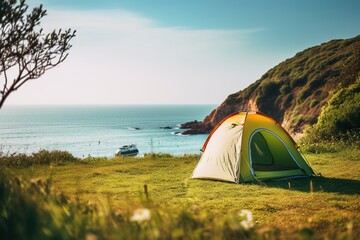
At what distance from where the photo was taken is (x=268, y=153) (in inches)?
523

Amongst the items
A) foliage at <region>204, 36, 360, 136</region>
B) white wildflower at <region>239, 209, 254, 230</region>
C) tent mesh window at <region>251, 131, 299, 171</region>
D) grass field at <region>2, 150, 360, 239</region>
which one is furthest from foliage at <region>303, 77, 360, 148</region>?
foliage at <region>204, 36, 360, 136</region>

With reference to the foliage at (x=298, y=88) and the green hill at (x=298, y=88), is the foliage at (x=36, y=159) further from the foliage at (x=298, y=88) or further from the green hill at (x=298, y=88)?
the foliage at (x=298, y=88)

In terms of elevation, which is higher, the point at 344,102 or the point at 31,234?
the point at 344,102

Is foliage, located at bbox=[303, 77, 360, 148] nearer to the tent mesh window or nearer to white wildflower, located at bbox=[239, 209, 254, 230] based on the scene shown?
the tent mesh window

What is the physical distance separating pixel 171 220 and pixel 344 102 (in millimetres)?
20598

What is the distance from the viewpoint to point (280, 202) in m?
8.62

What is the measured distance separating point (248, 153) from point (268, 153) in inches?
85.7

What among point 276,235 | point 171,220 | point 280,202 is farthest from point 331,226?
point 171,220


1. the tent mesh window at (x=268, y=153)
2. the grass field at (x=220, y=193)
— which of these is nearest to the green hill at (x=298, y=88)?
the tent mesh window at (x=268, y=153)

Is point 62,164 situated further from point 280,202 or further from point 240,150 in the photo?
point 280,202

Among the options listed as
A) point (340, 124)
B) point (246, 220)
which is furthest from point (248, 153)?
point (340, 124)

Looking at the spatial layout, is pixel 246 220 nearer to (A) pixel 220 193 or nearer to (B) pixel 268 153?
(A) pixel 220 193

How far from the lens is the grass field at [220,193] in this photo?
3.72 meters

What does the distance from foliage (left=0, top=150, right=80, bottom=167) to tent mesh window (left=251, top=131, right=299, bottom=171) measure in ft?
25.6
